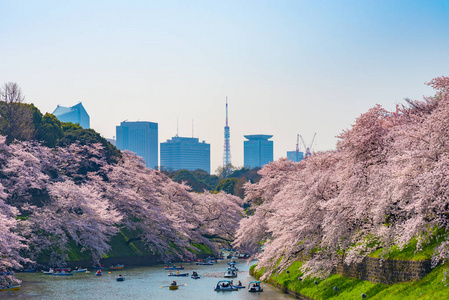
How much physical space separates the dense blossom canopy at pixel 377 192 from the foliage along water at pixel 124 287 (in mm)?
6311

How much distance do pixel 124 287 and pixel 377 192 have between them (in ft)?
96.5

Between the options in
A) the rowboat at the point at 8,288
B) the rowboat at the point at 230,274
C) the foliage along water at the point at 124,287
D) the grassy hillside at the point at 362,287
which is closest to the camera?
the grassy hillside at the point at 362,287

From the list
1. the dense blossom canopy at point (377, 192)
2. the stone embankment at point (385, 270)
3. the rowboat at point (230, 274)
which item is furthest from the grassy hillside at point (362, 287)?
the rowboat at point (230, 274)

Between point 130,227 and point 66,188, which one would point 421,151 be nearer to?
point 66,188

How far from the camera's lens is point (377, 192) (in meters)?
34.4

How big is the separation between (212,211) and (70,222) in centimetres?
3428

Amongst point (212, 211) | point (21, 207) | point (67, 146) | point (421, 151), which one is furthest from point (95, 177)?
point (421, 151)

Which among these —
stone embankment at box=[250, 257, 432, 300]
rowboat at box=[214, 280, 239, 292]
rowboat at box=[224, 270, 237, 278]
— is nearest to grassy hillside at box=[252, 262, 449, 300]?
stone embankment at box=[250, 257, 432, 300]

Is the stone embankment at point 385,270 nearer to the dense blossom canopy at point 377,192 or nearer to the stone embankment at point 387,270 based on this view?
the stone embankment at point 387,270

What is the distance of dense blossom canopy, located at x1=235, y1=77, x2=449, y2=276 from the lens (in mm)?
28156

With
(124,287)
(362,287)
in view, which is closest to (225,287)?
(124,287)

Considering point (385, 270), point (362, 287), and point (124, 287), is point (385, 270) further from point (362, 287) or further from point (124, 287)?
point (124, 287)

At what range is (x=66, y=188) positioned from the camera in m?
71.4

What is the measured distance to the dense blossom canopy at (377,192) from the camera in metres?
28.2
